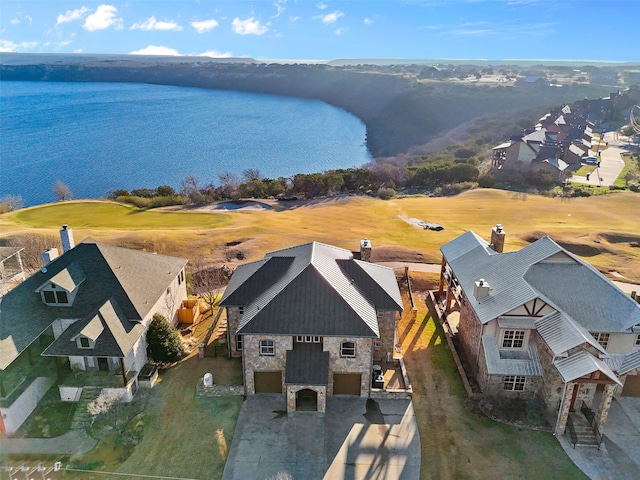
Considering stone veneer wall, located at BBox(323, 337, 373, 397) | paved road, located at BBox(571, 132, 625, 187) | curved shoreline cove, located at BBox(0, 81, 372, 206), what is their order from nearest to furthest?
stone veneer wall, located at BBox(323, 337, 373, 397)
paved road, located at BBox(571, 132, 625, 187)
curved shoreline cove, located at BBox(0, 81, 372, 206)

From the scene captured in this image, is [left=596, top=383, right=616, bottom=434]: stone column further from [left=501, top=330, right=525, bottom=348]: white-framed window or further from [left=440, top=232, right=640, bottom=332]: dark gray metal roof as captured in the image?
[left=501, top=330, right=525, bottom=348]: white-framed window

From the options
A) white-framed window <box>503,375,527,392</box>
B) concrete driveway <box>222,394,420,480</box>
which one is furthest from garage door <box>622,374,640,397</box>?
concrete driveway <box>222,394,420,480</box>

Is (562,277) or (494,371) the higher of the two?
(562,277)

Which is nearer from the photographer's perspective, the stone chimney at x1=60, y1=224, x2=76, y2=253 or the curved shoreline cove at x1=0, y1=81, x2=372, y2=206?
the stone chimney at x1=60, y1=224, x2=76, y2=253

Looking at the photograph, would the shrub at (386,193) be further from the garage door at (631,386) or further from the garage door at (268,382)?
the garage door at (268,382)

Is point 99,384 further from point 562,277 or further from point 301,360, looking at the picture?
point 562,277

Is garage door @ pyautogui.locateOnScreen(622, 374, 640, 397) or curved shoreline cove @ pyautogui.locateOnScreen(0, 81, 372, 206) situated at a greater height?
garage door @ pyautogui.locateOnScreen(622, 374, 640, 397)

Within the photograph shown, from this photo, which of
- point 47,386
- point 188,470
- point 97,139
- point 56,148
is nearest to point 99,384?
point 47,386
